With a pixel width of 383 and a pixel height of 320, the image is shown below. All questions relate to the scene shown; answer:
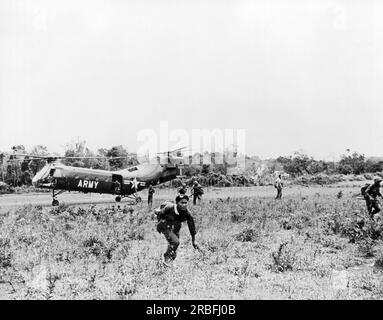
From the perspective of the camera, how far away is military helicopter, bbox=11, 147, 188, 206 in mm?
20938

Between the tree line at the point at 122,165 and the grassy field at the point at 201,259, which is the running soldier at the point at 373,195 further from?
the tree line at the point at 122,165

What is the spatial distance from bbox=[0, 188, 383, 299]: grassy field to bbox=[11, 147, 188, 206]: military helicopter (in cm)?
484

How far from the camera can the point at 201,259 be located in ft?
31.8

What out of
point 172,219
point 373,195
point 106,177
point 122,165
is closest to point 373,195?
point 373,195

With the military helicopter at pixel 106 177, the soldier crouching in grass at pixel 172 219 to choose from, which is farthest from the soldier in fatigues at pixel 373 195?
the military helicopter at pixel 106 177

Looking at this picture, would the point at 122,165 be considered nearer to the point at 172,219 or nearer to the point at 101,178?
the point at 101,178

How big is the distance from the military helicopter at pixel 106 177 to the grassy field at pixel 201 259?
4838mm

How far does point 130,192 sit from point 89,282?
54.4 ft

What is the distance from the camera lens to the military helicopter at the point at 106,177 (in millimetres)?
20938

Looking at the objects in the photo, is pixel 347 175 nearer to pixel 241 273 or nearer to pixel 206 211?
pixel 206 211

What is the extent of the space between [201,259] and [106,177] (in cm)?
1414

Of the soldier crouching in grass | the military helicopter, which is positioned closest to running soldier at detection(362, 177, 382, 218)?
the soldier crouching in grass

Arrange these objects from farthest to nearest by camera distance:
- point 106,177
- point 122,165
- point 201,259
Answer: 1. point 122,165
2. point 106,177
3. point 201,259
